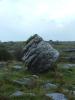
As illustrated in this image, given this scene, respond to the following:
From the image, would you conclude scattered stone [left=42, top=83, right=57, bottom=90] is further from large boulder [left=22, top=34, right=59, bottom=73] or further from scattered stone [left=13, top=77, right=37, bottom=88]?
large boulder [left=22, top=34, right=59, bottom=73]

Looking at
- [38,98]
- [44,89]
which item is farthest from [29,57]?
[38,98]

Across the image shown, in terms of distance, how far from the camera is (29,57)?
3127cm

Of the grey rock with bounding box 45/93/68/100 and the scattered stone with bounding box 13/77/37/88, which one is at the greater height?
the scattered stone with bounding box 13/77/37/88

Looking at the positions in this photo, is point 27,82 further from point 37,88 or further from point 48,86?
point 37,88

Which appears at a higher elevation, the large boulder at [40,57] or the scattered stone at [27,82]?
the large boulder at [40,57]

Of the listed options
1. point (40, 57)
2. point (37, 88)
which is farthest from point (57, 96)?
point (40, 57)

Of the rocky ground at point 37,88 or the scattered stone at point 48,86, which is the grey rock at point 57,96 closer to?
the rocky ground at point 37,88

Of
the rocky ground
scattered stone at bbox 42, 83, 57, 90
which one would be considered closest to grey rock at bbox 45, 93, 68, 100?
the rocky ground

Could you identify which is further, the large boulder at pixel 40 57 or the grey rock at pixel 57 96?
the large boulder at pixel 40 57

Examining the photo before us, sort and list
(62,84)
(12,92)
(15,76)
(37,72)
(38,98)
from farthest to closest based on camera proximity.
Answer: (37,72), (15,76), (62,84), (12,92), (38,98)

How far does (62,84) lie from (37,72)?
601 centimetres

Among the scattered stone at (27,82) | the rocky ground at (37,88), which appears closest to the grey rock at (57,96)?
the rocky ground at (37,88)

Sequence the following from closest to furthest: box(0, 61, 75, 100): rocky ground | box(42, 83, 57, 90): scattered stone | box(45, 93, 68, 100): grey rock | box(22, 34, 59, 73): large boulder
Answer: box(0, 61, 75, 100): rocky ground < box(45, 93, 68, 100): grey rock < box(42, 83, 57, 90): scattered stone < box(22, 34, 59, 73): large boulder

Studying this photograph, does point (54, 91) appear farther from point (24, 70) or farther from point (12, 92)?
point (24, 70)
